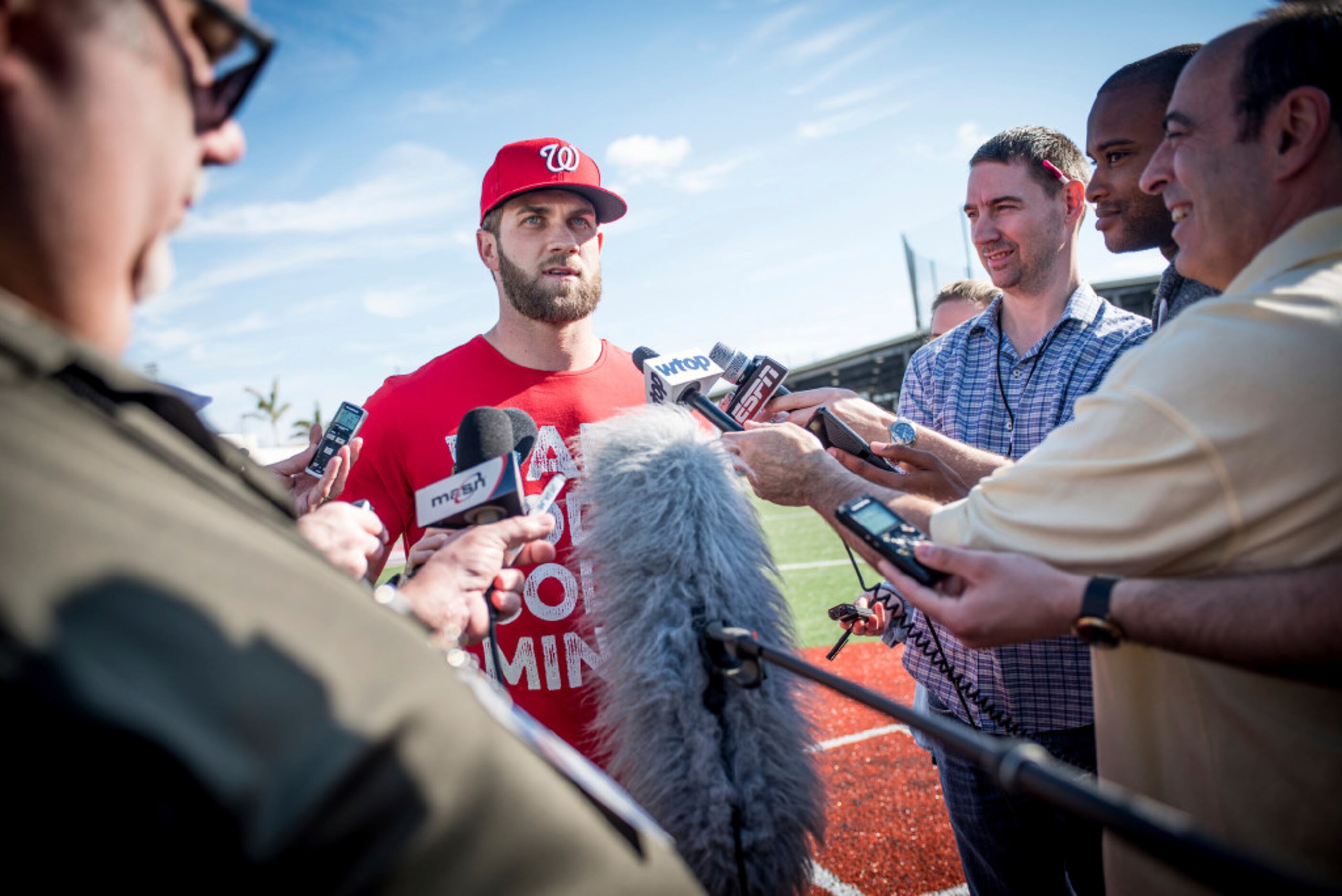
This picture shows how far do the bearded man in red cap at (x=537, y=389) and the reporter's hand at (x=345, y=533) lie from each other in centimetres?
79

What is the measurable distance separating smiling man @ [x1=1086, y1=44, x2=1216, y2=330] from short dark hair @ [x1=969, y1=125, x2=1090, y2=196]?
8.5 inches

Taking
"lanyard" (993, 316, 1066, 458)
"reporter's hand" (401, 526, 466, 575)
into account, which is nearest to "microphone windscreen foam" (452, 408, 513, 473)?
"reporter's hand" (401, 526, 466, 575)

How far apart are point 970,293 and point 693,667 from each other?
4.79 metres

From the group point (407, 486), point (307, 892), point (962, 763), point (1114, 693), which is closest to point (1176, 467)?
point (1114, 693)

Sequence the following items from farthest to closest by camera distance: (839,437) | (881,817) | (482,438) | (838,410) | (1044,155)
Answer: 1. (881,817)
2. (1044,155)
3. (838,410)
4. (839,437)
5. (482,438)

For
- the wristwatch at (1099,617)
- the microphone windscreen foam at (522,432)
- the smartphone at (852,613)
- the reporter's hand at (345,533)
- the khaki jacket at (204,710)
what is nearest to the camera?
the khaki jacket at (204,710)

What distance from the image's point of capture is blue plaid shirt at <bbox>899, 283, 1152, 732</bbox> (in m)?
2.50

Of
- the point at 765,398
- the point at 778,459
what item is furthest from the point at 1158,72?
the point at 778,459

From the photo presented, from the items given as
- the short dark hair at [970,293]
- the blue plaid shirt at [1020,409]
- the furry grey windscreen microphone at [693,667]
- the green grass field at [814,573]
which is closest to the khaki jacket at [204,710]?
the furry grey windscreen microphone at [693,667]

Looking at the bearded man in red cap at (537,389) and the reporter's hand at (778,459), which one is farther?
the bearded man in red cap at (537,389)

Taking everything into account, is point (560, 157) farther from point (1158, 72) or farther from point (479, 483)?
point (1158, 72)

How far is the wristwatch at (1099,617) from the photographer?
51.1 inches

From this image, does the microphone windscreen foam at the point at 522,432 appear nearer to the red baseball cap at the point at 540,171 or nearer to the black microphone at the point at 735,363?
the black microphone at the point at 735,363

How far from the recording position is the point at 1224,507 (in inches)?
48.3
